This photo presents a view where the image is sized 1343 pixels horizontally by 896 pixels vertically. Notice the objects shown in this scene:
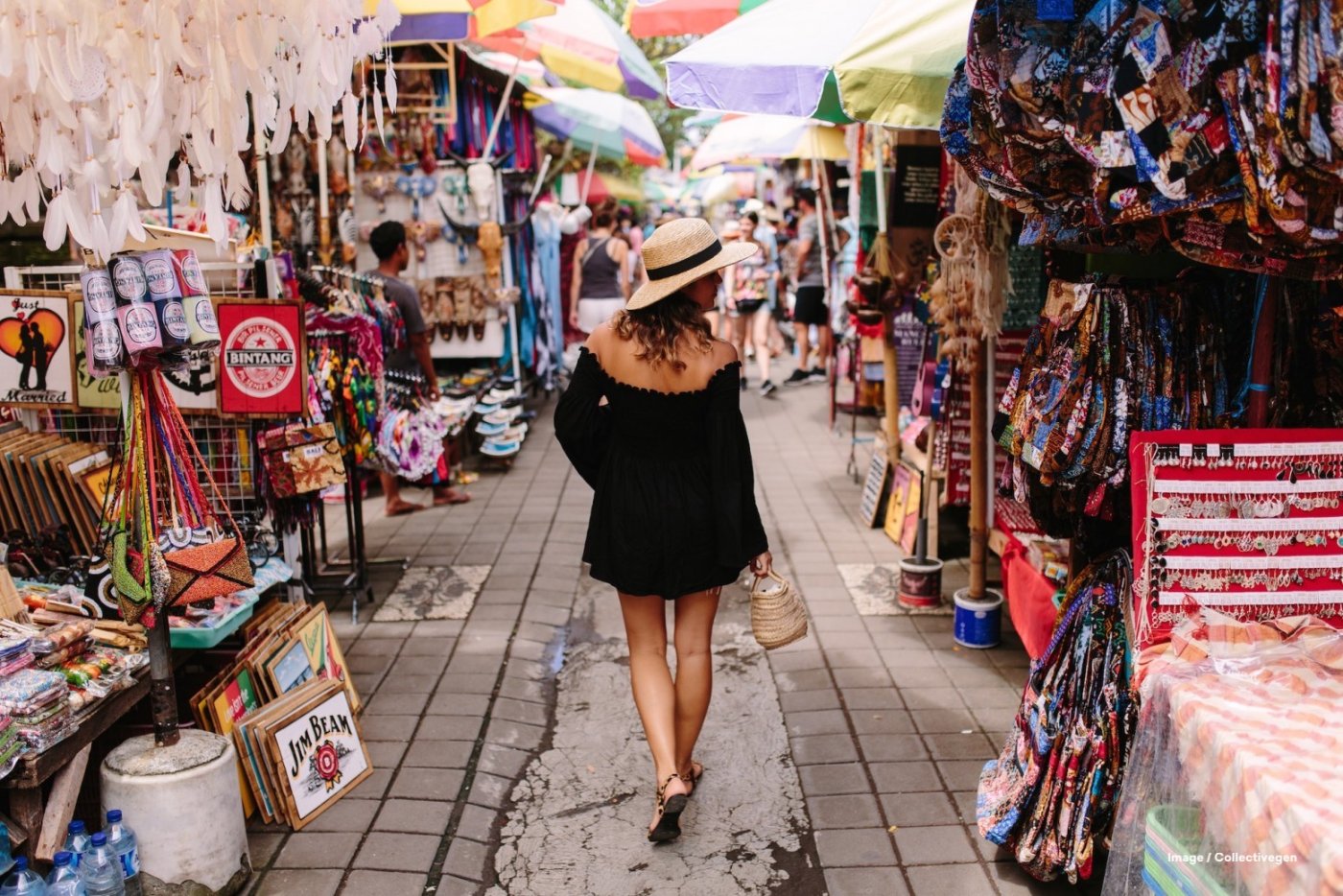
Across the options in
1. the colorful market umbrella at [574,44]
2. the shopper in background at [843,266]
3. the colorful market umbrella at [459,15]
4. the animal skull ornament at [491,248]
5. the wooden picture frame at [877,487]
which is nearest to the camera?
the colorful market umbrella at [459,15]

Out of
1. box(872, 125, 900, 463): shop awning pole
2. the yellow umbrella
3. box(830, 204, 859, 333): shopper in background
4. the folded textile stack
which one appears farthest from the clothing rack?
box(830, 204, 859, 333): shopper in background

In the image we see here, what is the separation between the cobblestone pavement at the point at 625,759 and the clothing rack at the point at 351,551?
0.60 ft

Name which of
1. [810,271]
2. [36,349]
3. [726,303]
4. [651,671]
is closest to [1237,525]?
[651,671]

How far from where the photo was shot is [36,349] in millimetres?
4328

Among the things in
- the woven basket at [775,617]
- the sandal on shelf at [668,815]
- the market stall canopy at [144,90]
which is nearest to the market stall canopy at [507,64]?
the market stall canopy at [144,90]

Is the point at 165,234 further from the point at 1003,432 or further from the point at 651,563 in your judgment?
the point at 1003,432

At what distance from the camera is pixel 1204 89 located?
243 cm

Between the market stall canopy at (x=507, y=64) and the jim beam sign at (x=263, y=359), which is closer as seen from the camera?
the jim beam sign at (x=263, y=359)

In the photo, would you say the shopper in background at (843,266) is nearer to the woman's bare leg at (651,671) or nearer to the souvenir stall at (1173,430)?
the woman's bare leg at (651,671)

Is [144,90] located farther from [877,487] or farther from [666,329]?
[877,487]

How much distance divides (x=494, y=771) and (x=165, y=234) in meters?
2.26

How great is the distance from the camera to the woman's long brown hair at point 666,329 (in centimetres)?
370

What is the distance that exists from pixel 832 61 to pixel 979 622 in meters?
2.54

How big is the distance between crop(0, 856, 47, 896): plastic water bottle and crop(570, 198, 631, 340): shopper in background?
362 inches
